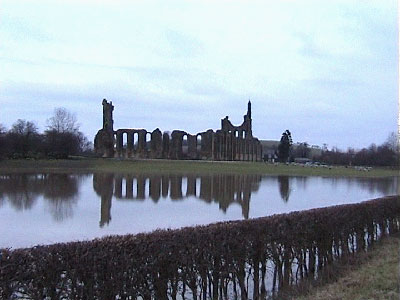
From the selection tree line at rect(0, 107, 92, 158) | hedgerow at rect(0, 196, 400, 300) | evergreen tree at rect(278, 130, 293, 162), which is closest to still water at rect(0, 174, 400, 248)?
hedgerow at rect(0, 196, 400, 300)

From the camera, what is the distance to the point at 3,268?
4.77m

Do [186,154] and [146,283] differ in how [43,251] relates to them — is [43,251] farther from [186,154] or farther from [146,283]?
[186,154]

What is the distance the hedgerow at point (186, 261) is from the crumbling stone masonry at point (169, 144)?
85804 mm

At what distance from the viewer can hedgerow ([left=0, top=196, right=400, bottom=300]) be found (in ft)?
16.5

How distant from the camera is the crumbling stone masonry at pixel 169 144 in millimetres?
93562

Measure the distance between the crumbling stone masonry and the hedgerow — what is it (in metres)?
85.8

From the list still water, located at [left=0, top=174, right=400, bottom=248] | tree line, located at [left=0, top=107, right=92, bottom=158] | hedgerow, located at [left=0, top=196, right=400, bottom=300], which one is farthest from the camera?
tree line, located at [left=0, top=107, right=92, bottom=158]

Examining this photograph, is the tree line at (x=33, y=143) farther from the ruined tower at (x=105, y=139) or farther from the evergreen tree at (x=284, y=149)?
the evergreen tree at (x=284, y=149)

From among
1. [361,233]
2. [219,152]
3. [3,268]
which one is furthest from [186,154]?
[3,268]

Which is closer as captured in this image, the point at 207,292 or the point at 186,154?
the point at 207,292

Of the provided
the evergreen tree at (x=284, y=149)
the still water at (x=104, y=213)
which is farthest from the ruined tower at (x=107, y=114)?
the still water at (x=104, y=213)

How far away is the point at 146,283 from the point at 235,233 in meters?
1.71

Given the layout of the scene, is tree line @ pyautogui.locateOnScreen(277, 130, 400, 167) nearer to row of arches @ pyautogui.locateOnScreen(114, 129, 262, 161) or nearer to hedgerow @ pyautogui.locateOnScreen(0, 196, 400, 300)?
row of arches @ pyautogui.locateOnScreen(114, 129, 262, 161)

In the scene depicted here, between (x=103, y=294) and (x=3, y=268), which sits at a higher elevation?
(x=3, y=268)
